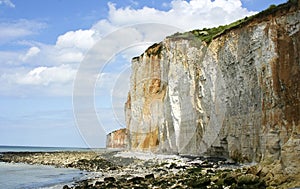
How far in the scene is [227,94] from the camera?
2739cm

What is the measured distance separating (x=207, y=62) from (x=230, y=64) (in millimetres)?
5489

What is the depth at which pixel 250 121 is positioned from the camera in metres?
23.1

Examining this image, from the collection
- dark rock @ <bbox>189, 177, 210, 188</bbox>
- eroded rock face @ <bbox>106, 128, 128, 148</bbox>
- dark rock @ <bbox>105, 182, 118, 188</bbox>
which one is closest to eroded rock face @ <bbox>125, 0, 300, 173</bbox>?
dark rock @ <bbox>189, 177, 210, 188</bbox>

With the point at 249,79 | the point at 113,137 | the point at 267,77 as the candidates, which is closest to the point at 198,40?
the point at 249,79

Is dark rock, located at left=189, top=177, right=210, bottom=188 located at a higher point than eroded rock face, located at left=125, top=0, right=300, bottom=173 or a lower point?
lower

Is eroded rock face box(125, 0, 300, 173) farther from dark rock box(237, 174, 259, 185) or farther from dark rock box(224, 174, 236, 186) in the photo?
dark rock box(224, 174, 236, 186)

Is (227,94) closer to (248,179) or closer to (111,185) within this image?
(111,185)

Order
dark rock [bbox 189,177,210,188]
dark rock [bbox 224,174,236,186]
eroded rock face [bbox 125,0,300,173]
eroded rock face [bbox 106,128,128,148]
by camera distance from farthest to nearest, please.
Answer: eroded rock face [bbox 106,128,128,148], eroded rock face [bbox 125,0,300,173], dark rock [bbox 189,177,210,188], dark rock [bbox 224,174,236,186]

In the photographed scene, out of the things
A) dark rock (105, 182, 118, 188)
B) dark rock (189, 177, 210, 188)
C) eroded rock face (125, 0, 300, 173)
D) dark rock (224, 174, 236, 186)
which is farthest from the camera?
dark rock (105, 182, 118, 188)

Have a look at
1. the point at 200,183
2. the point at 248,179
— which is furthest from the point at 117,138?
the point at 248,179

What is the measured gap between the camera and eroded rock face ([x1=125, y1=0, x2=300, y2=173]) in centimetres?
1780

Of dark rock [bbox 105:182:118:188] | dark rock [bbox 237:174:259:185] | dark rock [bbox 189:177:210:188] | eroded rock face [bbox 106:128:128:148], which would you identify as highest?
eroded rock face [bbox 106:128:128:148]

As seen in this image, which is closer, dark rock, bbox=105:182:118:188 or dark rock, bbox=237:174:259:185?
dark rock, bbox=237:174:259:185

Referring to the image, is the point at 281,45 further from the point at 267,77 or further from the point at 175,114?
the point at 175,114
